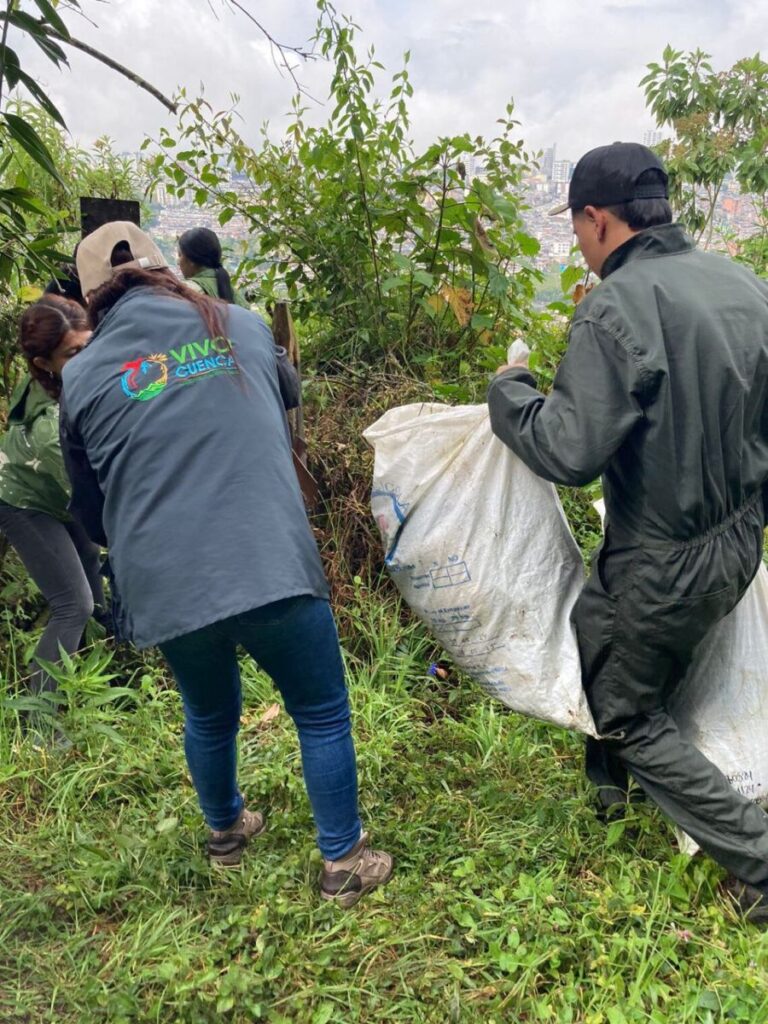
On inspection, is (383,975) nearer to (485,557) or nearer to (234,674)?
(234,674)

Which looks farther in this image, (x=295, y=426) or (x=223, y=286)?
(x=223, y=286)

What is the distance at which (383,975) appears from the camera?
1.80m

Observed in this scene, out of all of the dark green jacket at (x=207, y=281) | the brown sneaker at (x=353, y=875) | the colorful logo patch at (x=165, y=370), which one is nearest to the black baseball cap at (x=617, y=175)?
the colorful logo patch at (x=165, y=370)

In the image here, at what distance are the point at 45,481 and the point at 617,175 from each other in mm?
1990

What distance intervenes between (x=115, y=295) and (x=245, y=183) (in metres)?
2.24

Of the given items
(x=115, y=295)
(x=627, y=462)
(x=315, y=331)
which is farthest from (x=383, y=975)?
(x=315, y=331)

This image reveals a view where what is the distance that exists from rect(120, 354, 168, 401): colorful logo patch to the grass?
1.19m

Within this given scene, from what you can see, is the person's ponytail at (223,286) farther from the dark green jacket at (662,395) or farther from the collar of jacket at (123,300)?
the dark green jacket at (662,395)

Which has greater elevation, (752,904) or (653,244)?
(653,244)

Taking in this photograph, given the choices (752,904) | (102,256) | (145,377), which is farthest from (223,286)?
(752,904)

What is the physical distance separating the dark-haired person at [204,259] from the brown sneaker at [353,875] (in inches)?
91.9

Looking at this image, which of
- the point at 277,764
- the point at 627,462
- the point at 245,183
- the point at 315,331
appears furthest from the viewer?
the point at 315,331

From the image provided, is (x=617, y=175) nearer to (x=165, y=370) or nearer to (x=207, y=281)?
(x=165, y=370)

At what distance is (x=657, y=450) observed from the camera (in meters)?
1.70
